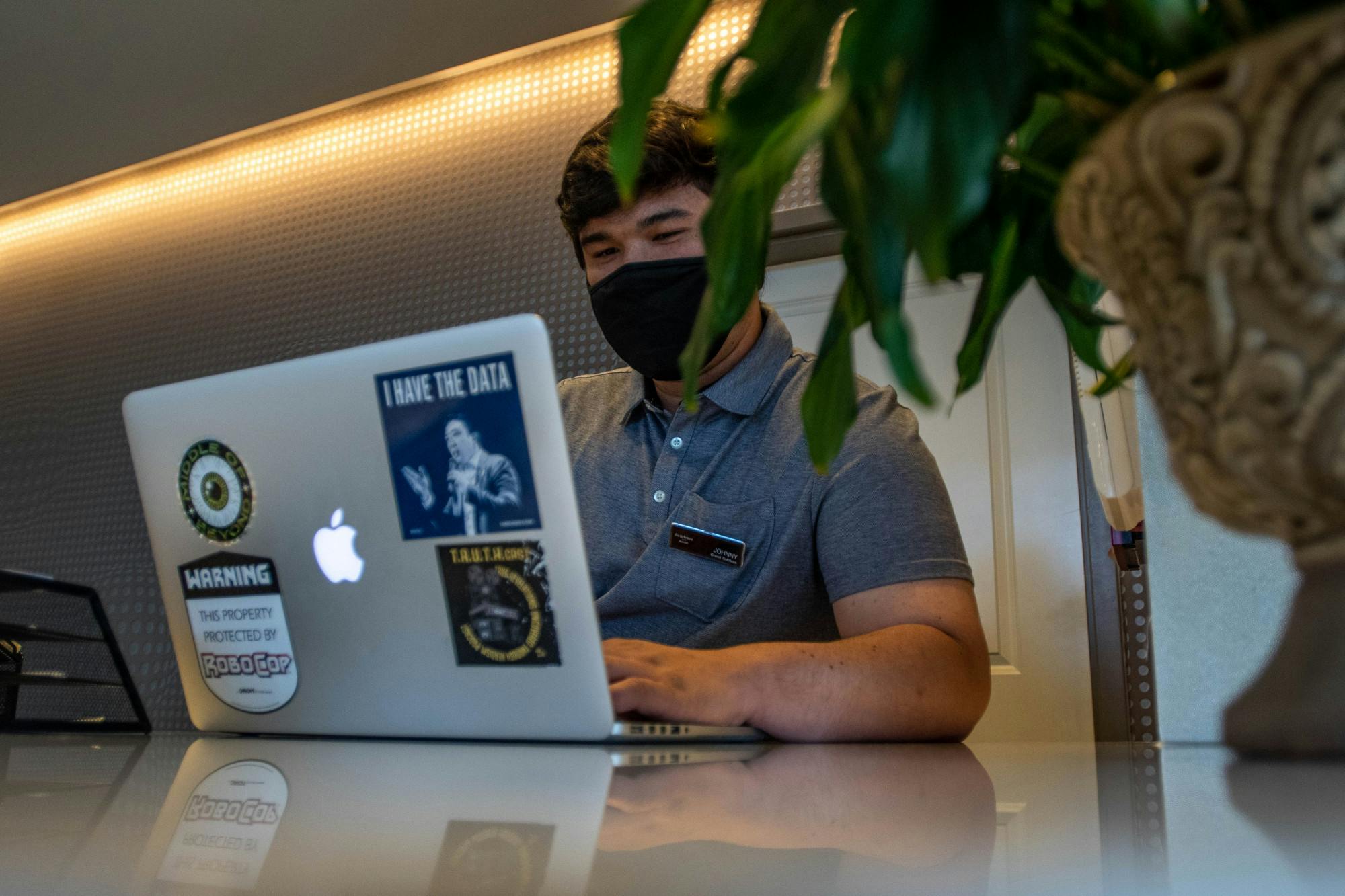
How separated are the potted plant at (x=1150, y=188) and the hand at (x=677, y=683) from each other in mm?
504

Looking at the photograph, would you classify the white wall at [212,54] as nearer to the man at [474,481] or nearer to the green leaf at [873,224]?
the man at [474,481]

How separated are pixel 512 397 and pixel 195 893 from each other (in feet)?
1.36

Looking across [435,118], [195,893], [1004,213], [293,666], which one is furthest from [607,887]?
[435,118]

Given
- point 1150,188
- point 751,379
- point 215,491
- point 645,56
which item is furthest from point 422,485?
point 751,379

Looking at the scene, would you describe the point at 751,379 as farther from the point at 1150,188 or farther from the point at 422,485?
the point at 1150,188

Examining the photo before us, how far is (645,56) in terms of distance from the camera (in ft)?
1.25

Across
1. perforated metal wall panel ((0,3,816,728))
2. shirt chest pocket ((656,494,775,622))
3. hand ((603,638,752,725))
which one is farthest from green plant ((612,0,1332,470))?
perforated metal wall panel ((0,3,816,728))

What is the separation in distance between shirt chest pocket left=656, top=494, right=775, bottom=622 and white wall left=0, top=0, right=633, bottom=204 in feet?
5.13

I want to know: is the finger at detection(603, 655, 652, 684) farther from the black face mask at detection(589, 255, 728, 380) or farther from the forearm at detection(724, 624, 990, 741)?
the black face mask at detection(589, 255, 728, 380)

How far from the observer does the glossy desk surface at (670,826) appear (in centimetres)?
34

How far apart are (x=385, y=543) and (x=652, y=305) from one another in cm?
72

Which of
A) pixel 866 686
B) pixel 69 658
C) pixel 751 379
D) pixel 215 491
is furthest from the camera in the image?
pixel 751 379

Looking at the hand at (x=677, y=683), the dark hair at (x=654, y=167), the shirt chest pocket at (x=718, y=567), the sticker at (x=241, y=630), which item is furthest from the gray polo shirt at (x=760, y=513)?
the sticker at (x=241, y=630)

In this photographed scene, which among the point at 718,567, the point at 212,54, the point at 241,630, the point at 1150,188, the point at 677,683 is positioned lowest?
the point at 718,567
